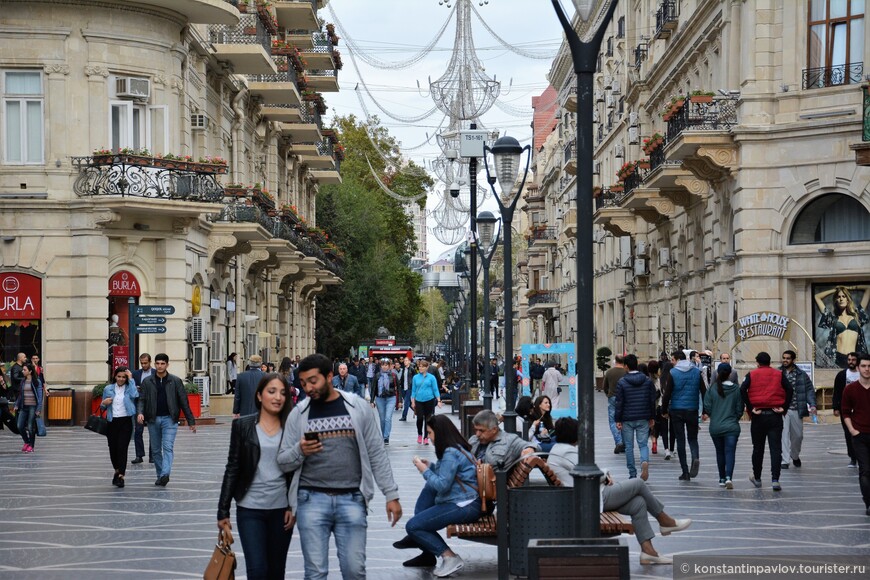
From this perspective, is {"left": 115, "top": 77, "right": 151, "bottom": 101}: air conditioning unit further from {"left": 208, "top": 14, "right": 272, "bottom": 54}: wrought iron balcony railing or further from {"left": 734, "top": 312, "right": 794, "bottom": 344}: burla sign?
{"left": 734, "top": 312, "right": 794, "bottom": 344}: burla sign

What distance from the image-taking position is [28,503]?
16.8m

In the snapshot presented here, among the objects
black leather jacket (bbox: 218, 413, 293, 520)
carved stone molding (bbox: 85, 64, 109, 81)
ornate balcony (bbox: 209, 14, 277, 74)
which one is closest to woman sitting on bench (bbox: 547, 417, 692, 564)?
black leather jacket (bbox: 218, 413, 293, 520)

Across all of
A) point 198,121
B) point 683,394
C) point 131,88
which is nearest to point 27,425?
point 131,88

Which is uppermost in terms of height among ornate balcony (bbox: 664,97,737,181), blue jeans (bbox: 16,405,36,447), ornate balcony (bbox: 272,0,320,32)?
ornate balcony (bbox: 272,0,320,32)

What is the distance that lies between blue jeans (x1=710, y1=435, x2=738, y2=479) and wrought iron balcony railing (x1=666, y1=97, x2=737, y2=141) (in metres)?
17.9

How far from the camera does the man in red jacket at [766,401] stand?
59.3 feet

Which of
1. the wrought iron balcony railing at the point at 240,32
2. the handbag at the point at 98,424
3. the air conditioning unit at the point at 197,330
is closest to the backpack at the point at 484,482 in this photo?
the handbag at the point at 98,424

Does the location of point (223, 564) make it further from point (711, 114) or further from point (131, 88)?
point (711, 114)

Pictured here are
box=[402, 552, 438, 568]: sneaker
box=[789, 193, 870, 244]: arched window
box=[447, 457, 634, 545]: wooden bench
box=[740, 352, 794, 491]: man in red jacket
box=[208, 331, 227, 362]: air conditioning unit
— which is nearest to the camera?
box=[447, 457, 634, 545]: wooden bench

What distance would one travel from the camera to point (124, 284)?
109ft

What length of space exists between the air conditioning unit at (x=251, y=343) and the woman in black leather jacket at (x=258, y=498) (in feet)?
119

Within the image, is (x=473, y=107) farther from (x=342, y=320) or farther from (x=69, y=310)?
(x=342, y=320)

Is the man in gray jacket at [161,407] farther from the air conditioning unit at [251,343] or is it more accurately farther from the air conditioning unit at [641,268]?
the air conditioning unit at [641,268]

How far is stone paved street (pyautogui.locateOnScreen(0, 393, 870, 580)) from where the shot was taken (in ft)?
40.1
